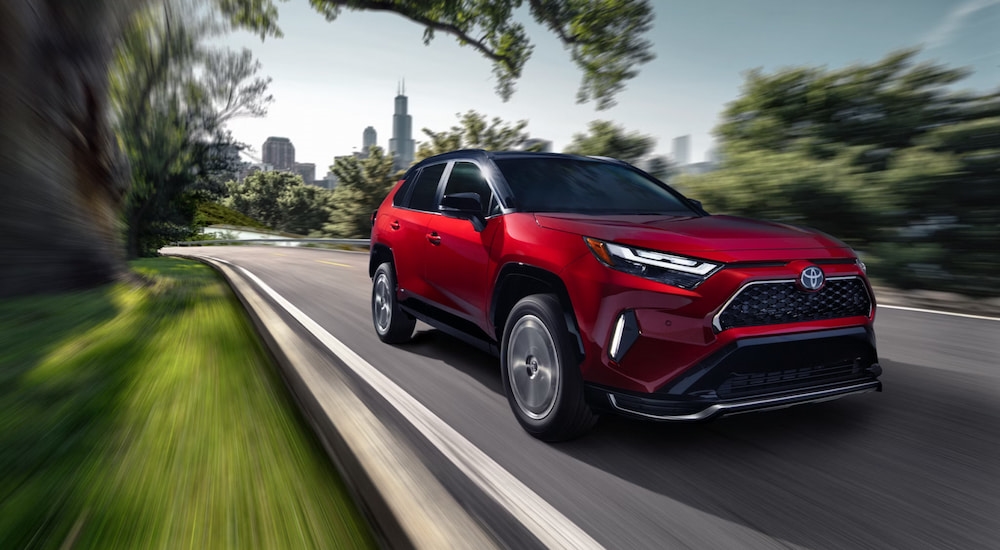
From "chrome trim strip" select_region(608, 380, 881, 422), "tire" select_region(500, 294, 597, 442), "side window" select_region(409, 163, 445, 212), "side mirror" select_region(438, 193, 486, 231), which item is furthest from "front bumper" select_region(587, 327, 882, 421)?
"side window" select_region(409, 163, 445, 212)

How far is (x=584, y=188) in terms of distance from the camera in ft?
15.7

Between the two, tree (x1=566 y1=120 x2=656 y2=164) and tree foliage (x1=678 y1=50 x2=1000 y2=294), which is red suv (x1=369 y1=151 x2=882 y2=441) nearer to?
tree foliage (x1=678 y1=50 x2=1000 y2=294)

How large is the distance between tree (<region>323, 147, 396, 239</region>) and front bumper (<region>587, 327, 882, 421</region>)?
5756 centimetres

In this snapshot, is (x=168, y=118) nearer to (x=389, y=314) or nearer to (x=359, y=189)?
(x=389, y=314)

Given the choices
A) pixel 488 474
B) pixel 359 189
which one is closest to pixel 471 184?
pixel 488 474

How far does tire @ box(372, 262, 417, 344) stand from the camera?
20.8 ft

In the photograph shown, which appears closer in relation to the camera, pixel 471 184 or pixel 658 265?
pixel 658 265

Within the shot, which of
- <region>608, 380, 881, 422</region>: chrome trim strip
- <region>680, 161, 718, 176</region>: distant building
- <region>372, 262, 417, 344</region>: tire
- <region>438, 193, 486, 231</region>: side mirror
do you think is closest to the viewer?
<region>608, 380, 881, 422</region>: chrome trim strip

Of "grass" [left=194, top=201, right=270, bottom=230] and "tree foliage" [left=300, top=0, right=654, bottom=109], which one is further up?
"tree foliage" [left=300, top=0, right=654, bottom=109]

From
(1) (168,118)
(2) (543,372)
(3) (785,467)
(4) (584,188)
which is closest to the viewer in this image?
(3) (785,467)

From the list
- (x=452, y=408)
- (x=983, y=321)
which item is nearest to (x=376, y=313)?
(x=452, y=408)

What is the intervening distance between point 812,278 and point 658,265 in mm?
794

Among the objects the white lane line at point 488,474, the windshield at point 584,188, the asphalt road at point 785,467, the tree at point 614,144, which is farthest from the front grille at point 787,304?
the tree at point 614,144

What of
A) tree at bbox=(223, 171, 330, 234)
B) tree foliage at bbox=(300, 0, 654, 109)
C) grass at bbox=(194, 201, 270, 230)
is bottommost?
grass at bbox=(194, 201, 270, 230)
